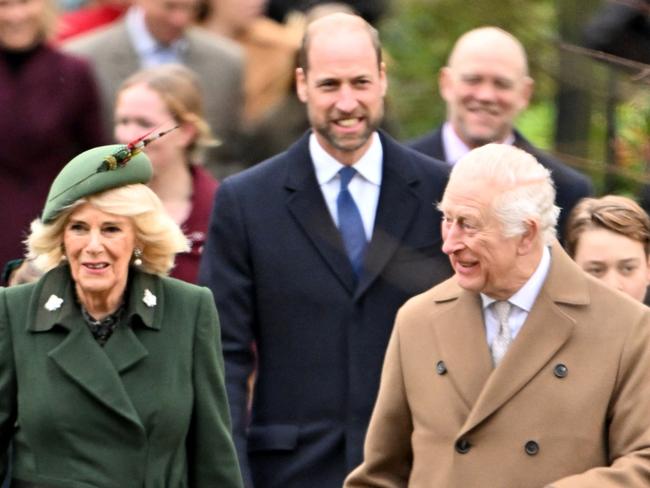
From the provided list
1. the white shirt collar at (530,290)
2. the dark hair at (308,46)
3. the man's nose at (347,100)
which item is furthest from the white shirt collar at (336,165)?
the white shirt collar at (530,290)

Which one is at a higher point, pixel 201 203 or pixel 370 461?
pixel 201 203

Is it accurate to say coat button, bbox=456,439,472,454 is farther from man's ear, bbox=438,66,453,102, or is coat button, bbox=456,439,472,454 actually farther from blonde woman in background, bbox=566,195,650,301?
man's ear, bbox=438,66,453,102

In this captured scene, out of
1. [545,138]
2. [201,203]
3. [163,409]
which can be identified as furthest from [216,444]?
[545,138]

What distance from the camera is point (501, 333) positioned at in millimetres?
6922

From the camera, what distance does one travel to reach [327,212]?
840cm

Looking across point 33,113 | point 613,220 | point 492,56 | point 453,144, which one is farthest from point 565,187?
point 33,113

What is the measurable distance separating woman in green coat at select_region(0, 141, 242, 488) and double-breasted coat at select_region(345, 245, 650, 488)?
652 millimetres

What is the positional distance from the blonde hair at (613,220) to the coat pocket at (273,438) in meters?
1.17

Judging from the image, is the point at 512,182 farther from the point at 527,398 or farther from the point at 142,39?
the point at 142,39

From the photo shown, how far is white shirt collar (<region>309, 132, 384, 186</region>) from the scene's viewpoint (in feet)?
27.8

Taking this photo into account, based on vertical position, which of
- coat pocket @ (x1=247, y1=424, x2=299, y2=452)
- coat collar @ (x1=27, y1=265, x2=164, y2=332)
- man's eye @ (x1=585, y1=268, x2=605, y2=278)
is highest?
man's eye @ (x1=585, y1=268, x2=605, y2=278)

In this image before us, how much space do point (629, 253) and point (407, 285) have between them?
799mm

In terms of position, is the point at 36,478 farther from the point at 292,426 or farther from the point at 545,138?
the point at 545,138

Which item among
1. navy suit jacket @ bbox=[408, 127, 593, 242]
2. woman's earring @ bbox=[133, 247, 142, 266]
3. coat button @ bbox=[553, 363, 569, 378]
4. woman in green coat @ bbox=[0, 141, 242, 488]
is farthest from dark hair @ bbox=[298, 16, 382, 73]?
coat button @ bbox=[553, 363, 569, 378]
